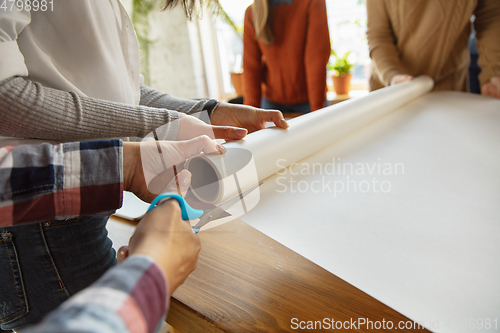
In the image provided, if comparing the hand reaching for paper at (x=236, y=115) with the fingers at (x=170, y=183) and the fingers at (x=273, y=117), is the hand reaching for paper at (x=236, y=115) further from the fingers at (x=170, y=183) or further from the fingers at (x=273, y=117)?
the fingers at (x=170, y=183)

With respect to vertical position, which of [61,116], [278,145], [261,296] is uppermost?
[61,116]

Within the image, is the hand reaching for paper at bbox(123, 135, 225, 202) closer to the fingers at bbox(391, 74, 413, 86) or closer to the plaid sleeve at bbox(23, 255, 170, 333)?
the plaid sleeve at bbox(23, 255, 170, 333)

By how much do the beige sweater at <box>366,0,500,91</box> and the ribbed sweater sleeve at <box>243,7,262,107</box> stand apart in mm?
552

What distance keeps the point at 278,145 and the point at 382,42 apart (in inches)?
40.5

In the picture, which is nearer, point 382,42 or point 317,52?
point 382,42

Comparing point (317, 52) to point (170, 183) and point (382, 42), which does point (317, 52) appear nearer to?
point (382, 42)

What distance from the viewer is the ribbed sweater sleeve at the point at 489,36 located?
45.3 inches

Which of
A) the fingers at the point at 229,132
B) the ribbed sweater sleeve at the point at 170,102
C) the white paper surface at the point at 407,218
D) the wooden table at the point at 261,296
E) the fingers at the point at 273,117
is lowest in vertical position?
the wooden table at the point at 261,296

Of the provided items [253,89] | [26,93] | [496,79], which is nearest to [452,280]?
[26,93]

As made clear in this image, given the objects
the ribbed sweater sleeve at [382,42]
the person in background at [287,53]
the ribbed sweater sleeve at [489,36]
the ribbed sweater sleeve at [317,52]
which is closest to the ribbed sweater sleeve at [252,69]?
the person in background at [287,53]

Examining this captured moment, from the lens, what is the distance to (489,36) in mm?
1188

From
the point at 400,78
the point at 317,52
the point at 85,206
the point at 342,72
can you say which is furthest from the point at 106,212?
the point at 342,72

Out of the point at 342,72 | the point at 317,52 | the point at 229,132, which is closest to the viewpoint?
the point at 229,132

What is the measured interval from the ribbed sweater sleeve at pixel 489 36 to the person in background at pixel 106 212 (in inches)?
51.6
